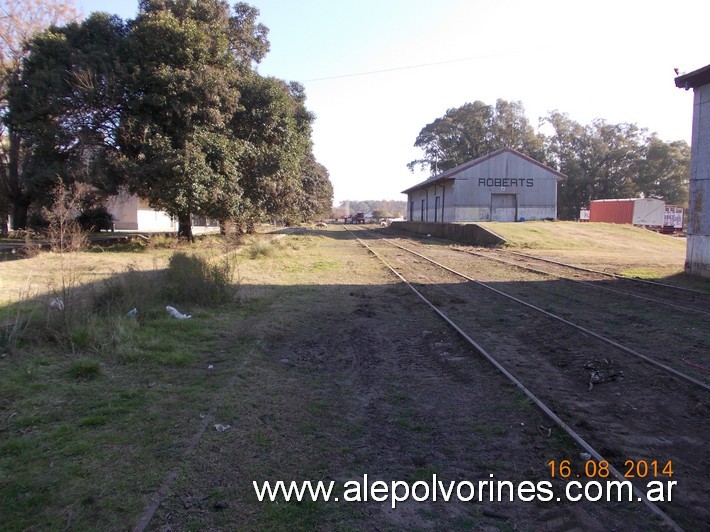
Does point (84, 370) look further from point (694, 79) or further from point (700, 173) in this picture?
point (694, 79)

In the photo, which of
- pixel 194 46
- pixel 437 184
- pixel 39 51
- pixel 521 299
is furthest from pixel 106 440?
pixel 437 184

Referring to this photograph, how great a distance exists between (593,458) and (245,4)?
114ft

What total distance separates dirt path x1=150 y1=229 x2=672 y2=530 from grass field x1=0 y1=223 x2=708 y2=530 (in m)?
0.02

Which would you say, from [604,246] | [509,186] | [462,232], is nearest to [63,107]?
[462,232]

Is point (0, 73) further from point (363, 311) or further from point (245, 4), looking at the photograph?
point (363, 311)

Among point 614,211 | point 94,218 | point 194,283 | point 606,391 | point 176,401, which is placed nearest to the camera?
point 176,401

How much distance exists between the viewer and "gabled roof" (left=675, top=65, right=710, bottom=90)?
14.7 m

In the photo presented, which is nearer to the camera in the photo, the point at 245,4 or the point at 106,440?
the point at 106,440

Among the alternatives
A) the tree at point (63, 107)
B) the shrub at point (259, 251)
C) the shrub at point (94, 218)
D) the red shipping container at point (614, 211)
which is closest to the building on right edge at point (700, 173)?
the shrub at point (259, 251)

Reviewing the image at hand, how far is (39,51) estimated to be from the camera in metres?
23.1

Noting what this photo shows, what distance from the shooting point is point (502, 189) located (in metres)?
49.7

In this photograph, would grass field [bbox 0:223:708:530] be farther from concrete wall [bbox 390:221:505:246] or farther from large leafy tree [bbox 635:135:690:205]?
large leafy tree [bbox 635:135:690:205]

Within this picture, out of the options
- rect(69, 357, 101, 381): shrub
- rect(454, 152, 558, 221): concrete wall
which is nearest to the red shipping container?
rect(454, 152, 558, 221): concrete wall

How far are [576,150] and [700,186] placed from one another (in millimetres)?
66156
